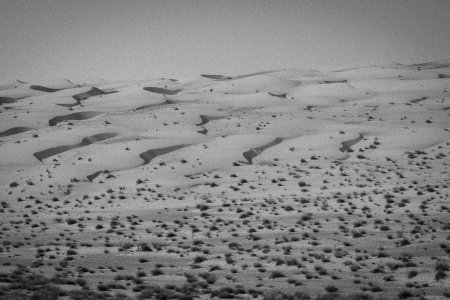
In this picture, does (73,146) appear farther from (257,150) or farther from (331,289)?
(331,289)

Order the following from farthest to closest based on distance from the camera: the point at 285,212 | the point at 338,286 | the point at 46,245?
the point at 285,212 < the point at 46,245 < the point at 338,286

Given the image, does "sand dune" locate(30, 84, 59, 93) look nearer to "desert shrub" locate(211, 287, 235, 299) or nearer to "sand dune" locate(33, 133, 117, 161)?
"sand dune" locate(33, 133, 117, 161)

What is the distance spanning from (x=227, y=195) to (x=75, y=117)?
86.1 feet

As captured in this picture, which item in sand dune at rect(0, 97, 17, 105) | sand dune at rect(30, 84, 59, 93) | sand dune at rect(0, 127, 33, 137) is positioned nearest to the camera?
sand dune at rect(0, 127, 33, 137)

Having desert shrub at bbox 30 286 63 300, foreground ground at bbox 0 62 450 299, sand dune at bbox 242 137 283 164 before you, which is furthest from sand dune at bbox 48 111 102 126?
desert shrub at bbox 30 286 63 300

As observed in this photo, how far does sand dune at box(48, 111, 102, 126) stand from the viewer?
4520cm

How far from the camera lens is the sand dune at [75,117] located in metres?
45.2

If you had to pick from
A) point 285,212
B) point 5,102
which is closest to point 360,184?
point 285,212

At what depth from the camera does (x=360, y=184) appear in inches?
1117

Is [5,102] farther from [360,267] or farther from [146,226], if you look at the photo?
[360,267]

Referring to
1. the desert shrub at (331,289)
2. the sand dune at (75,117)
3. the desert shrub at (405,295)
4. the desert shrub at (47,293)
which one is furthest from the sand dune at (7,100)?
the desert shrub at (405,295)

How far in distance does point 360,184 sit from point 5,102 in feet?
155

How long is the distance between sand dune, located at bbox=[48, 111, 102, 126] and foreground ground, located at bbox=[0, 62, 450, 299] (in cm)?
20

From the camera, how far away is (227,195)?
2748cm
